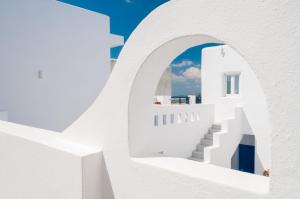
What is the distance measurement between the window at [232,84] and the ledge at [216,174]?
41.7ft

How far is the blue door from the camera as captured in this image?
14696 millimetres

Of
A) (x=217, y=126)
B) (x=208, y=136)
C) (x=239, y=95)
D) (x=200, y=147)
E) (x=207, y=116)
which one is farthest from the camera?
(x=239, y=95)

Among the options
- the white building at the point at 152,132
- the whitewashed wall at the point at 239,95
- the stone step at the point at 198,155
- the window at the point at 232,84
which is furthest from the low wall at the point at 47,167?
the window at the point at 232,84

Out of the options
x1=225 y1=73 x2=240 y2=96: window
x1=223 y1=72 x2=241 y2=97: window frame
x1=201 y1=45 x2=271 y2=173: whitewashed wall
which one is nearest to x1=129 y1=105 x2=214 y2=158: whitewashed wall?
x1=201 y1=45 x2=271 y2=173: whitewashed wall

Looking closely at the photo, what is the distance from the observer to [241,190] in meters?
1.87

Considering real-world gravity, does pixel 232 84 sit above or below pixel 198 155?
above

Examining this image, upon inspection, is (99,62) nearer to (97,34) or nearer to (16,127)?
(97,34)

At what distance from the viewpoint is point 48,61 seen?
952 cm

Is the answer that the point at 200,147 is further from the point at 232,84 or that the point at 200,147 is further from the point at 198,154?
the point at 232,84

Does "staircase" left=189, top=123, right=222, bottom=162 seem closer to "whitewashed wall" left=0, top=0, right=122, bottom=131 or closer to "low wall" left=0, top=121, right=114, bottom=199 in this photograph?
"whitewashed wall" left=0, top=0, right=122, bottom=131

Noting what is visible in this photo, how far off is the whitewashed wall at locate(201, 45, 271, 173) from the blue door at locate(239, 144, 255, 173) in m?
2.87

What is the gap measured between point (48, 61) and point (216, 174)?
9.10 metres

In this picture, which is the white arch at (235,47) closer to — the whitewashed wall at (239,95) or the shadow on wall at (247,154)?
the whitewashed wall at (239,95)

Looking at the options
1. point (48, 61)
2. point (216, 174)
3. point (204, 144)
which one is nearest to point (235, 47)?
point (216, 174)
